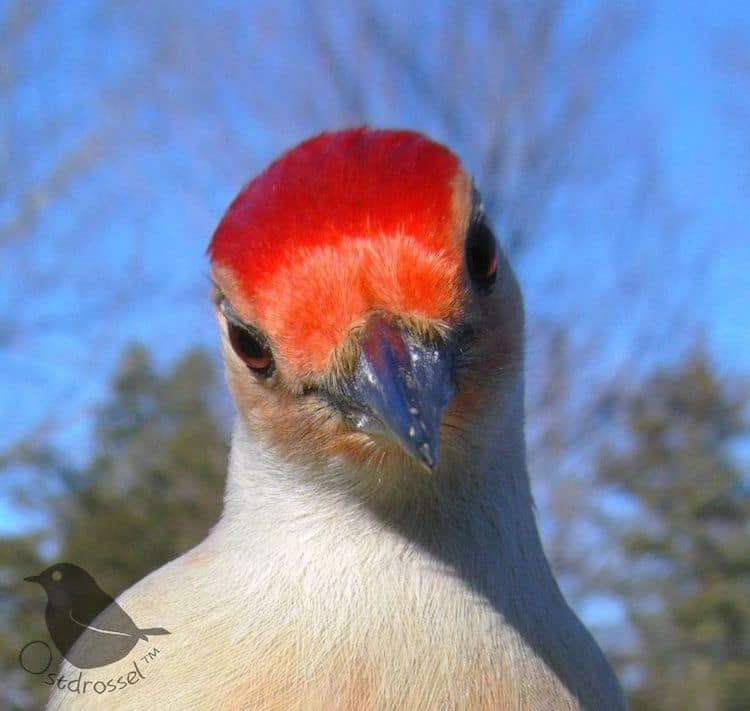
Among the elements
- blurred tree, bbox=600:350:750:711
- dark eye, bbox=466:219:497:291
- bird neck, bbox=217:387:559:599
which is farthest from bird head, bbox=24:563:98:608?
blurred tree, bbox=600:350:750:711

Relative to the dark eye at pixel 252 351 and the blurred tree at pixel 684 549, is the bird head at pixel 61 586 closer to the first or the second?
the dark eye at pixel 252 351

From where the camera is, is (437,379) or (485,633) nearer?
(437,379)

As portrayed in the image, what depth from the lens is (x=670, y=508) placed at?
1115cm

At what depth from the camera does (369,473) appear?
1653mm

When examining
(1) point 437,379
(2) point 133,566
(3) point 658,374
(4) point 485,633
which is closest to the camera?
(1) point 437,379

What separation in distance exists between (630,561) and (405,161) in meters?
10.3

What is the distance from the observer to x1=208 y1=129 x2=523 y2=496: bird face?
1.49 metres

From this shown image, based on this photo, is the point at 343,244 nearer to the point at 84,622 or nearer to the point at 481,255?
the point at 481,255

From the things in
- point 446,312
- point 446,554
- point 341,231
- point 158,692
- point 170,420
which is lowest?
point 158,692

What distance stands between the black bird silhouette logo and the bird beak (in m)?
0.66

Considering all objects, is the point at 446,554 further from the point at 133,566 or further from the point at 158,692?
the point at 133,566

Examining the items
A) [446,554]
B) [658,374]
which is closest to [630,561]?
[658,374]

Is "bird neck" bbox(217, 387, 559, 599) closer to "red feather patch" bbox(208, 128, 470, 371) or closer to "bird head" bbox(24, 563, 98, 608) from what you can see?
"red feather patch" bbox(208, 128, 470, 371)

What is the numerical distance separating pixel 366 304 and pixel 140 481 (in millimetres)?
9509
